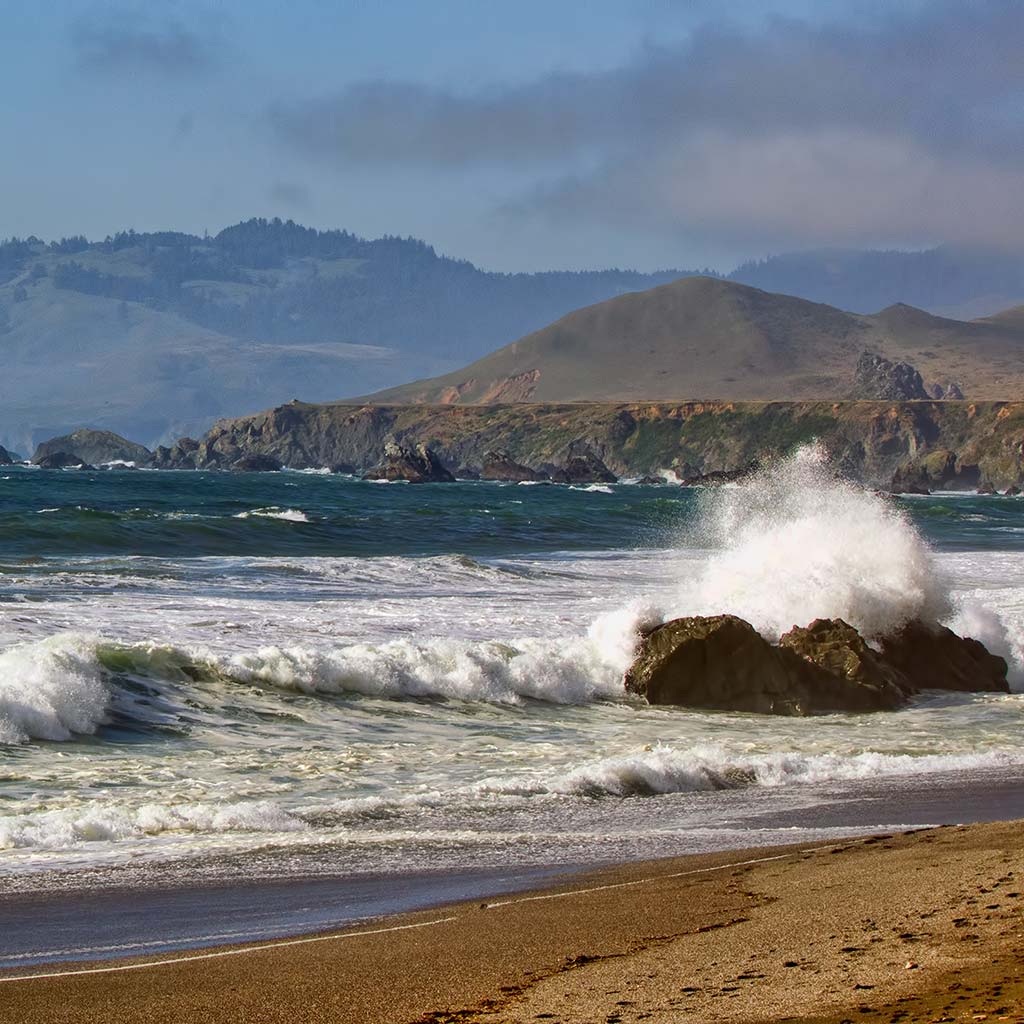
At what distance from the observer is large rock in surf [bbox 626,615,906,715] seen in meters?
19.5

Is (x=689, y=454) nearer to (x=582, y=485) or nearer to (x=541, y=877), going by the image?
(x=582, y=485)

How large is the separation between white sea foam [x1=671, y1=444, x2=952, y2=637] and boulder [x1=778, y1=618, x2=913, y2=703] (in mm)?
1705

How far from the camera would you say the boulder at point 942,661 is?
21719mm

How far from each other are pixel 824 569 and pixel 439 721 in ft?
27.9

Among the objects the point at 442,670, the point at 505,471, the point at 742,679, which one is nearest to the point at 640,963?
the point at 742,679

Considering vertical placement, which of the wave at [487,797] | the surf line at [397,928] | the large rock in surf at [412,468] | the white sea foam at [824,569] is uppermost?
the large rock in surf at [412,468]

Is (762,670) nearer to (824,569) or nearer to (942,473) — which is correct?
(824,569)

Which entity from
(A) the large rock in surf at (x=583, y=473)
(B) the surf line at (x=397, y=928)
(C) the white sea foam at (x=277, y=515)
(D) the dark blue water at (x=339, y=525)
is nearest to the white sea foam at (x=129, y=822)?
(B) the surf line at (x=397, y=928)

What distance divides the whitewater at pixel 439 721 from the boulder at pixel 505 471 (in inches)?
4988

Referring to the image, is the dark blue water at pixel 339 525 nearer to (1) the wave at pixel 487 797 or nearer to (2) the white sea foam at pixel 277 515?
(2) the white sea foam at pixel 277 515

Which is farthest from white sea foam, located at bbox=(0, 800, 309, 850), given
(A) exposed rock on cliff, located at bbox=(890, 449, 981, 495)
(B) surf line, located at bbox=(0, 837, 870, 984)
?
(A) exposed rock on cliff, located at bbox=(890, 449, 981, 495)

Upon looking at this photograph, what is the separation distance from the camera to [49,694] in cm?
1579

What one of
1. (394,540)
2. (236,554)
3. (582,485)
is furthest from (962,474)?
(236,554)

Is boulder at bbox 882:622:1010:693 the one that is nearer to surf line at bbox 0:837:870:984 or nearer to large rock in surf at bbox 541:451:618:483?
surf line at bbox 0:837:870:984
